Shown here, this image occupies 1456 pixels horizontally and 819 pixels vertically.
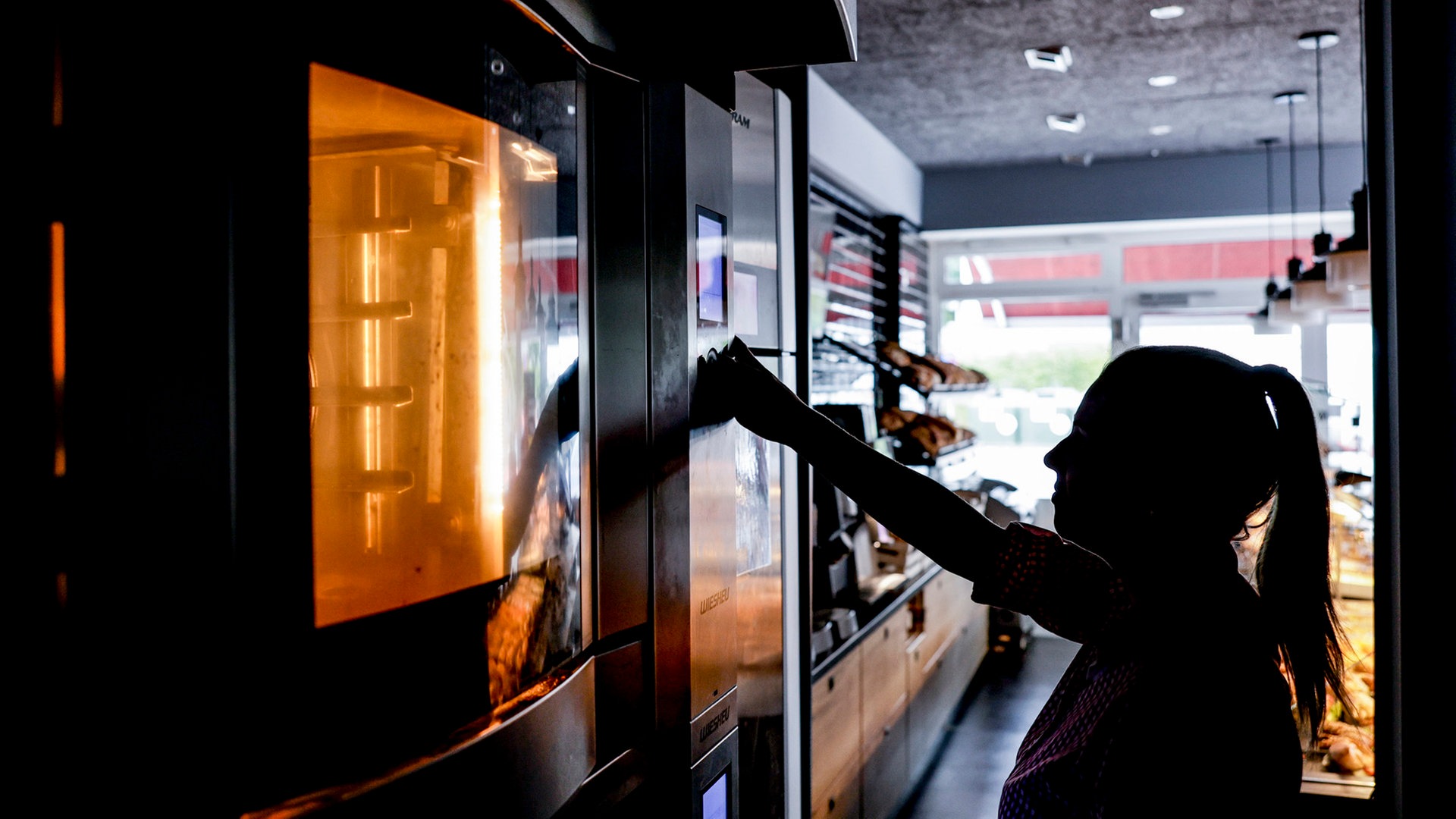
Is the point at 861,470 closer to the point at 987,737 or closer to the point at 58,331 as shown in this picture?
the point at 58,331

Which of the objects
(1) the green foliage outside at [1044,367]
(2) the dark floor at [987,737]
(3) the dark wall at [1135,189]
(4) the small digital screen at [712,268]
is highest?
(3) the dark wall at [1135,189]

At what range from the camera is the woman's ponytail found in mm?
962

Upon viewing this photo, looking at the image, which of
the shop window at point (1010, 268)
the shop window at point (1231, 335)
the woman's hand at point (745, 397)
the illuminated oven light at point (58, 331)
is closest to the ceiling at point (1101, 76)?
the shop window at point (1010, 268)

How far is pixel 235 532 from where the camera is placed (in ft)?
1.97

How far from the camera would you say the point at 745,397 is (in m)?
1.17

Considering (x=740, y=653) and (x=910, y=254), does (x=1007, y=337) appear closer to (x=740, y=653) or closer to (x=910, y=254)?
(x=910, y=254)

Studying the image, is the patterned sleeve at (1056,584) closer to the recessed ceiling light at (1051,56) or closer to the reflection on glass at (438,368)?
the reflection on glass at (438,368)

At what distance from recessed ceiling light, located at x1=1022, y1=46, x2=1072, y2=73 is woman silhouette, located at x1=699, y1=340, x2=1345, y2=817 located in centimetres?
295

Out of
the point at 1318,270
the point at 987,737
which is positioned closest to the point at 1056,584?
the point at 1318,270

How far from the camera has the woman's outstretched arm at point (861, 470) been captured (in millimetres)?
1053

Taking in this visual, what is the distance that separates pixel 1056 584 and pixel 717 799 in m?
0.55

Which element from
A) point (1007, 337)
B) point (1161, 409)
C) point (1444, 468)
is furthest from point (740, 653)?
point (1007, 337)

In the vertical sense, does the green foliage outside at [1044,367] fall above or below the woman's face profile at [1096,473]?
above

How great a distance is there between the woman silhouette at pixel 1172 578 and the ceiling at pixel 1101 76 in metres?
2.54
